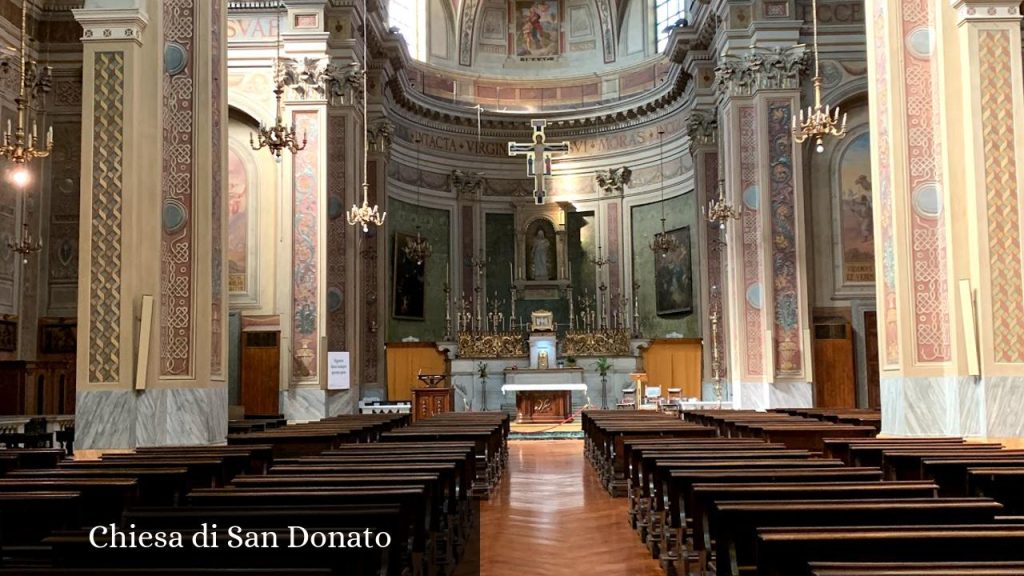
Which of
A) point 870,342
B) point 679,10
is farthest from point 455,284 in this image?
point 870,342

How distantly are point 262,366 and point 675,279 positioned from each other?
41.6ft

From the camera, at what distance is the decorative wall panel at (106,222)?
9.99 meters

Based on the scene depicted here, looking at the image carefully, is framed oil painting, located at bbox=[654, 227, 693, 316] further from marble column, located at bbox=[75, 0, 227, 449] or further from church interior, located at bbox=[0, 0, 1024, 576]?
marble column, located at bbox=[75, 0, 227, 449]

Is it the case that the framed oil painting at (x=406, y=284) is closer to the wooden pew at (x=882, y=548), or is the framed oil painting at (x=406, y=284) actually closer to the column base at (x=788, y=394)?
the column base at (x=788, y=394)

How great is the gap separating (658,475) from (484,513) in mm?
2845

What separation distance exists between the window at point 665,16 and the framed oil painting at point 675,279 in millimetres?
6083

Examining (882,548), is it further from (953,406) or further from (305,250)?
(305,250)

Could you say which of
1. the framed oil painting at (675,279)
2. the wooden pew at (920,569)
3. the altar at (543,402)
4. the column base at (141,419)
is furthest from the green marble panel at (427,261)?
the wooden pew at (920,569)

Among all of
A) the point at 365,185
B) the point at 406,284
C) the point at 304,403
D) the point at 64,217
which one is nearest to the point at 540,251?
the point at 406,284

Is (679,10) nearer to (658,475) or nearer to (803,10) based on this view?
(803,10)

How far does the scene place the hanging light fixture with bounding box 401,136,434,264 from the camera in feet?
82.6

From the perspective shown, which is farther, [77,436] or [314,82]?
[314,82]

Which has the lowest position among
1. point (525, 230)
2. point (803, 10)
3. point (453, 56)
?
point (525, 230)

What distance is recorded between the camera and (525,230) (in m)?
29.2
